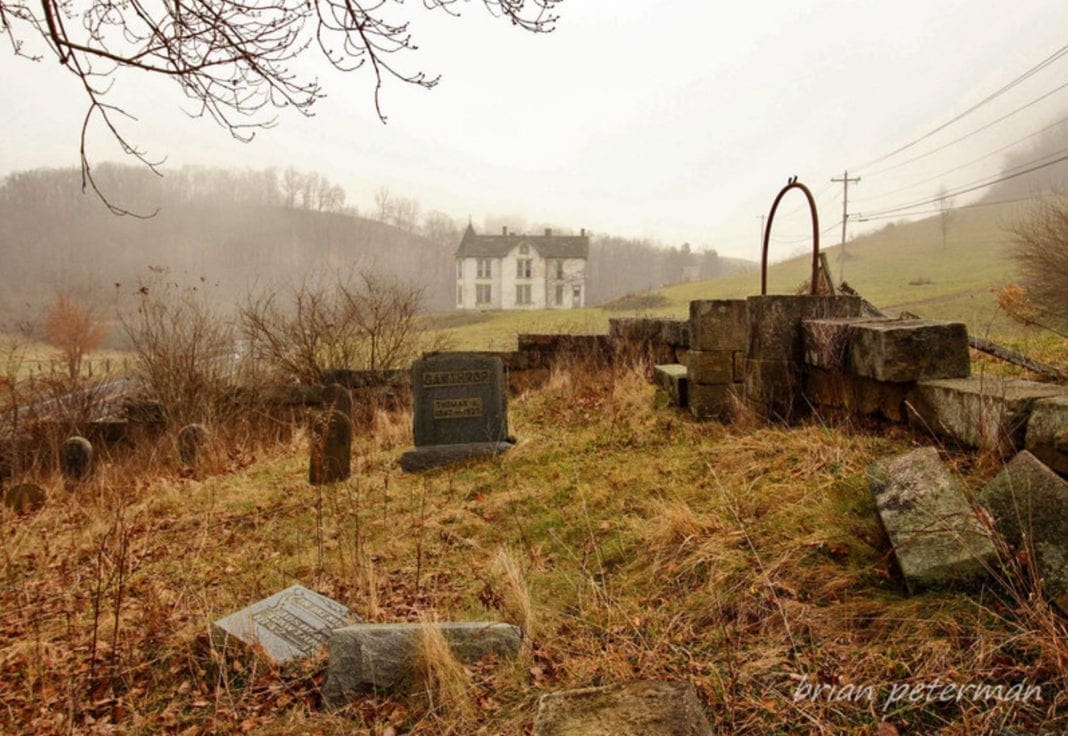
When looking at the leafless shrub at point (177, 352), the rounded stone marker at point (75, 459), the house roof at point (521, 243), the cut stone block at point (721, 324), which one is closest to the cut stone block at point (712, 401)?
the cut stone block at point (721, 324)

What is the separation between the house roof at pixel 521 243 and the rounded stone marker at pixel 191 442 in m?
48.7

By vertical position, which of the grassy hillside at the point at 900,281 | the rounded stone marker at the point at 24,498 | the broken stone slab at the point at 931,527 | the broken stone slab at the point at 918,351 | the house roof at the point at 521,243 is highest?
the house roof at the point at 521,243

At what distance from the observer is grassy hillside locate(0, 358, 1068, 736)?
7.88 ft

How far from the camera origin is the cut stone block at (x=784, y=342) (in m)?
6.10

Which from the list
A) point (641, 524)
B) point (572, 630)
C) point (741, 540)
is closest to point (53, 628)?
point (572, 630)

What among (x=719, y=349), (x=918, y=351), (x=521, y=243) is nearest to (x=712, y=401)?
(x=719, y=349)

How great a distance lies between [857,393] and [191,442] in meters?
9.30

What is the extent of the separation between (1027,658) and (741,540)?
147 cm

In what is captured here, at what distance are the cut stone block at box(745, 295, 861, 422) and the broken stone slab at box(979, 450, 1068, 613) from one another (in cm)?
326

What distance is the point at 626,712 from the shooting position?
205 centimetres

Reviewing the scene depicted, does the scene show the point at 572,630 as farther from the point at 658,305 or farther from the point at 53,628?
the point at 658,305

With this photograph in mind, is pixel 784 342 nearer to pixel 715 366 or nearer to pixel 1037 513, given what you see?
pixel 715 366

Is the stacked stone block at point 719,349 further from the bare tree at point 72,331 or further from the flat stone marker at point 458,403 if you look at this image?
the bare tree at point 72,331

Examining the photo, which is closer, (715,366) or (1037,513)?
(1037,513)
